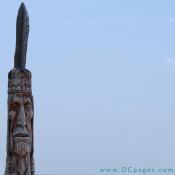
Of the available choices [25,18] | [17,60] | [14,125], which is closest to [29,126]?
[14,125]

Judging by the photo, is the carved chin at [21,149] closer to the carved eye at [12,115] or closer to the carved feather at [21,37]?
the carved eye at [12,115]

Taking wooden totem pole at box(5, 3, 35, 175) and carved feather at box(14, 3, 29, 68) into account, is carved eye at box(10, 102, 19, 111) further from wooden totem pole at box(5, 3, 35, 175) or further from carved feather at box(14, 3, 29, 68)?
carved feather at box(14, 3, 29, 68)

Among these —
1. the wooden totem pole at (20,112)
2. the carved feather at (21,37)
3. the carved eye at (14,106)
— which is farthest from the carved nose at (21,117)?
the carved feather at (21,37)

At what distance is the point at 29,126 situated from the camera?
566 inches

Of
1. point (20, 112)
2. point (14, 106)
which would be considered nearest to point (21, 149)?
point (20, 112)

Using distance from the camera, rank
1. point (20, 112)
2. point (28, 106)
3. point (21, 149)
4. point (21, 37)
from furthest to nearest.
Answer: point (21, 37)
point (28, 106)
point (20, 112)
point (21, 149)

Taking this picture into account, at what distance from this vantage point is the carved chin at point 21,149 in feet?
46.1

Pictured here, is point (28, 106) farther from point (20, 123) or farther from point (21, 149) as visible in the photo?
point (21, 149)

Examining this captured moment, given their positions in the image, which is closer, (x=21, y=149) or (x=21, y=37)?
(x=21, y=149)

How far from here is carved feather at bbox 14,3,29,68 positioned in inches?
575

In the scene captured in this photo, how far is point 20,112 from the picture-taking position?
14.3m

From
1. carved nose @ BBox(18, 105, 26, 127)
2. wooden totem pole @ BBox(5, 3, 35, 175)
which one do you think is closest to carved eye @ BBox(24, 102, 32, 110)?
wooden totem pole @ BBox(5, 3, 35, 175)

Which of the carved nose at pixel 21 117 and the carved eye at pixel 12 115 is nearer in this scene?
the carved nose at pixel 21 117

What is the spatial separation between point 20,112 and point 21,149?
81 centimetres
